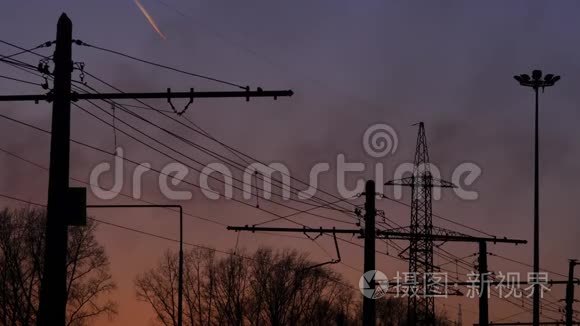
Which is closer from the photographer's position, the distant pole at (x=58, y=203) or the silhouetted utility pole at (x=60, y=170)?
the silhouetted utility pole at (x=60, y=170)

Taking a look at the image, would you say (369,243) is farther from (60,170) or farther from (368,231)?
(60,170)

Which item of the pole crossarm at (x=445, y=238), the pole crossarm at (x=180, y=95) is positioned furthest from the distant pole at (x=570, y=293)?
the pole crossarm at (x=180, y=95)

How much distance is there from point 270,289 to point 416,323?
39309 mm

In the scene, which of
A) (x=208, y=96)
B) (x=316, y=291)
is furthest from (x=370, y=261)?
(x=316, y=291)

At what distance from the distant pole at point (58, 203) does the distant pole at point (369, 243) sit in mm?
18475

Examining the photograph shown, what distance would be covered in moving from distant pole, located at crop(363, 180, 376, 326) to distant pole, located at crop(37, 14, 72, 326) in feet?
60.6

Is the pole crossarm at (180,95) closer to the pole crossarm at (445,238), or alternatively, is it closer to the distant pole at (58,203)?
the distant pole at (58,203)

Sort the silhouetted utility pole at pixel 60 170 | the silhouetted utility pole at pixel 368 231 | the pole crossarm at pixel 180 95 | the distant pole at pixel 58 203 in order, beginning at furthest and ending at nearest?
the silhouetted utility pole at pixel 368 231 < the distant pole at pixel 58 203 < the silhouetted utility pole at pixel 60 170 < the pole crossarm at pixel 180 95

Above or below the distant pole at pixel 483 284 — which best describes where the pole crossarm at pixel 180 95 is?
above

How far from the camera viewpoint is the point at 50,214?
2700 cm

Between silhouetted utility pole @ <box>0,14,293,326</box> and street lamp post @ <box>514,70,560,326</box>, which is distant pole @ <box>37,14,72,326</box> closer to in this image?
silhouetted utility pole @ <box>0,14,293,326</box>

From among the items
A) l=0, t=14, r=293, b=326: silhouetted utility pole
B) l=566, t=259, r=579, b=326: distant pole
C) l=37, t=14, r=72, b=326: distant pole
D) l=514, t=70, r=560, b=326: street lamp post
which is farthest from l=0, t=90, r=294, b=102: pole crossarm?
l=566, t=259, r=579, b=326: distant pole

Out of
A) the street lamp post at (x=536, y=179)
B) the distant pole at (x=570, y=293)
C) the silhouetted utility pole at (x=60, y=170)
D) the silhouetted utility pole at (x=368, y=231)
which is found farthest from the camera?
the distant pole at (x=570, y=293)

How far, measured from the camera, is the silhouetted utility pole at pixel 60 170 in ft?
86.8
